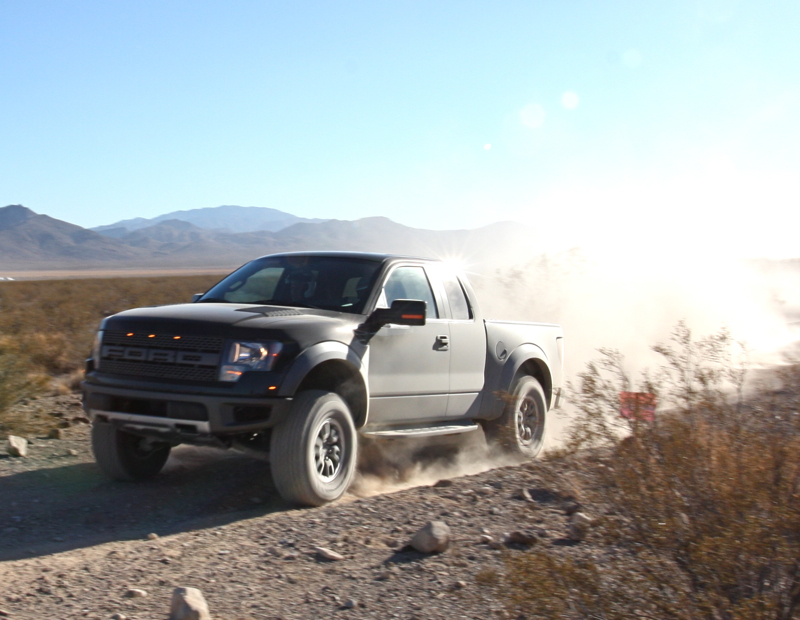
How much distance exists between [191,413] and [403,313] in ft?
5.38

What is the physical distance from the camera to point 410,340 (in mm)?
6809

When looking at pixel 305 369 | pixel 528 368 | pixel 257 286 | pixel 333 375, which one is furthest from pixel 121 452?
pixel 528 368

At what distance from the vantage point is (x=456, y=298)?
7652 mm

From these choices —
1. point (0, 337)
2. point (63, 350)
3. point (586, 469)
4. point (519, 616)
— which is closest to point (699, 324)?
point (63, 350)

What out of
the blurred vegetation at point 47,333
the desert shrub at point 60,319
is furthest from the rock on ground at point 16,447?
the desert shrub at point 60,319

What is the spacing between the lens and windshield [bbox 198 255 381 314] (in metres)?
6.75

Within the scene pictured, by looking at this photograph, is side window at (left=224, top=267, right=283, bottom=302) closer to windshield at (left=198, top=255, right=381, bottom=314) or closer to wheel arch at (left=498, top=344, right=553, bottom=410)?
windshield at (left=198, top=255, right=381, bottom=314)

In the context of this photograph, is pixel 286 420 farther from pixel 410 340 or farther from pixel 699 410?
pixel 699 410

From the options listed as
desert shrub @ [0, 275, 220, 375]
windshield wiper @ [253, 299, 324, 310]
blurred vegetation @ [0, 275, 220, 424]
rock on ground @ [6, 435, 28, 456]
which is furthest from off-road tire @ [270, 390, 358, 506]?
desert shrub @ [0, 275, 220, 375]

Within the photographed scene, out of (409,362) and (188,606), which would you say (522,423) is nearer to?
(409,362)

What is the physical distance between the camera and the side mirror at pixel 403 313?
6188mm

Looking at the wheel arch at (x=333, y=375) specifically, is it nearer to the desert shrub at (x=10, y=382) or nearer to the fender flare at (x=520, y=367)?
the fender flare at (x=520, y=367)

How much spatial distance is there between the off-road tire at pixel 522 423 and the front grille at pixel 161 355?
3025 millimetres

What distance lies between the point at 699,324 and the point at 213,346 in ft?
54.7
